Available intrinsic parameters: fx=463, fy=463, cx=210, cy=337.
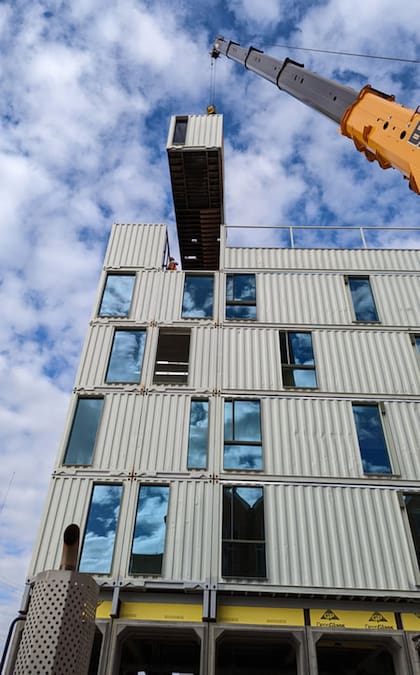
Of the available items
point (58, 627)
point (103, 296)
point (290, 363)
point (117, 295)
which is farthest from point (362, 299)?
point (58, 627)

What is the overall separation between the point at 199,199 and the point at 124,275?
815 centimetres

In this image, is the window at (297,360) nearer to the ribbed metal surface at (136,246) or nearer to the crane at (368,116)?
the ribbed metal surface at (136,246)

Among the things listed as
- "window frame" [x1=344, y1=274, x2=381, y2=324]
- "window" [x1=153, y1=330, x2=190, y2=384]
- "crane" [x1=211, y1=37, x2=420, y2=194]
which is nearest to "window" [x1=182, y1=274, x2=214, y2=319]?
"window" [x1=153, y1=330, x2=190, y2=384]

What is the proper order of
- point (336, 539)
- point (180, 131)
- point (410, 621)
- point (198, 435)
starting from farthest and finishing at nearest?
point (180, 131) < point (198, 435) < point (336, 539) < point (410, 621)

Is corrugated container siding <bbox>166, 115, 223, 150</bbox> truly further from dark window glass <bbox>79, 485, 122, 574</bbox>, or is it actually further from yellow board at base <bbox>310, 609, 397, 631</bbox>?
yellow board at base <bbox>310, 609, 397, 631</bbox>

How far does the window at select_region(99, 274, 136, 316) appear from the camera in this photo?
19828mm

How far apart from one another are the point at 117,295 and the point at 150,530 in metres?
9.96

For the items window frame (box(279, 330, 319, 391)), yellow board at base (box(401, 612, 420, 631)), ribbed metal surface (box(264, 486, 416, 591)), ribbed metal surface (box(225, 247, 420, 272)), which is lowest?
yellow board at base (box(401, 612, 420, 631))

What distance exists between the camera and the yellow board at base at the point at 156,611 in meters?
13.3

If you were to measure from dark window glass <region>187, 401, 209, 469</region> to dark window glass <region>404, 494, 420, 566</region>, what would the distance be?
6.76 metres

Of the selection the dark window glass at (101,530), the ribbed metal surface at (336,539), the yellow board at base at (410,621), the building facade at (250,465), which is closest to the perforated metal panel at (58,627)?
the building facade at (250,465)

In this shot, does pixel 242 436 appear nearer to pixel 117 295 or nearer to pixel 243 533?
pixel 243 533

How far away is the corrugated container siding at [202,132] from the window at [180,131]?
0.17m

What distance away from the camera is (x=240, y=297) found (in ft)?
66.8
